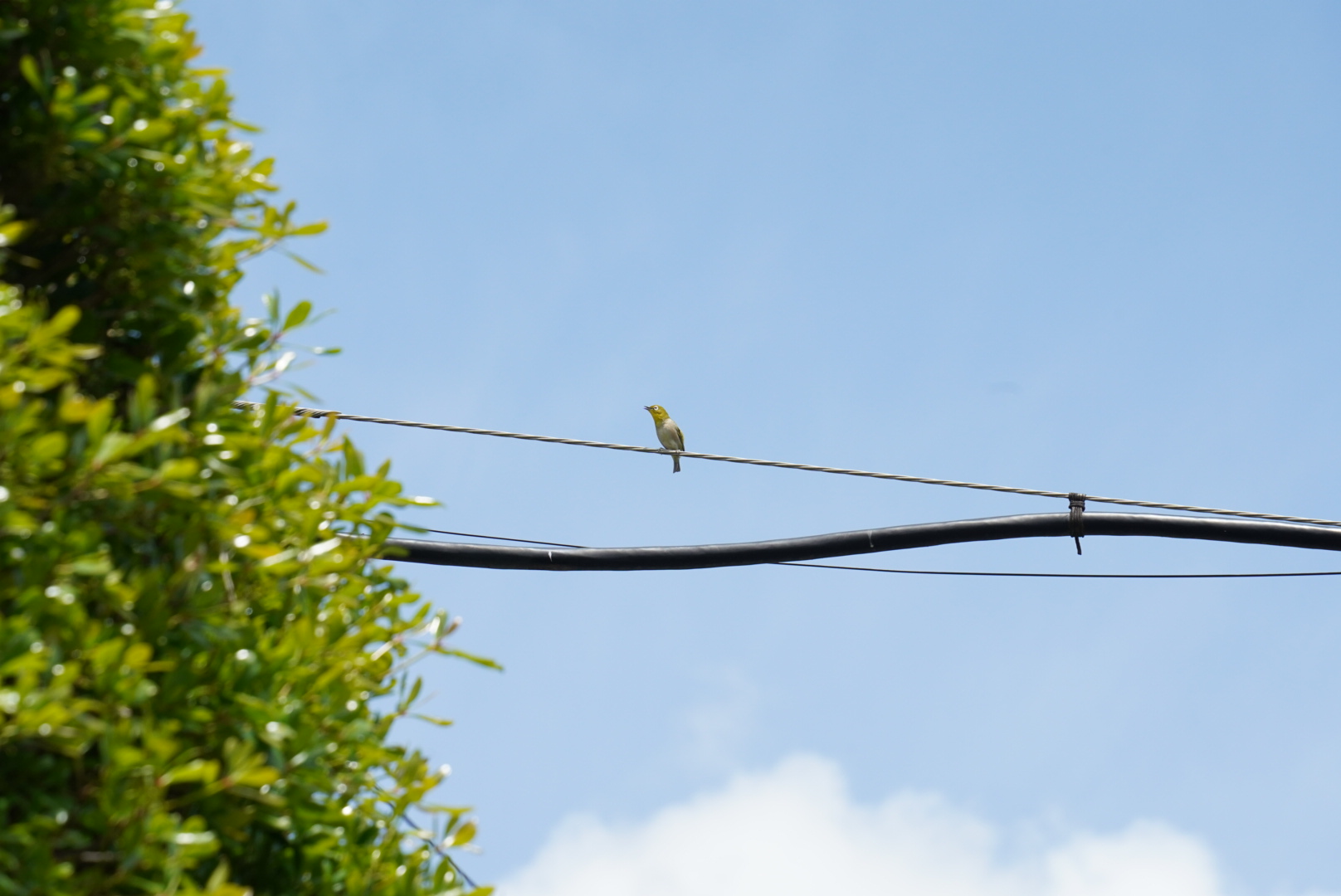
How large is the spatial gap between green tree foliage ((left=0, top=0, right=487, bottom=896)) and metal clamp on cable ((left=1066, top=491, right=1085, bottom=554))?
439cm

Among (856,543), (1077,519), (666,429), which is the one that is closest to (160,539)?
(856,543)

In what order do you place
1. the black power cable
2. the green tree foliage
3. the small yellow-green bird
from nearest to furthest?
the green tree foliage → the black power cable → the small yellow-green bird

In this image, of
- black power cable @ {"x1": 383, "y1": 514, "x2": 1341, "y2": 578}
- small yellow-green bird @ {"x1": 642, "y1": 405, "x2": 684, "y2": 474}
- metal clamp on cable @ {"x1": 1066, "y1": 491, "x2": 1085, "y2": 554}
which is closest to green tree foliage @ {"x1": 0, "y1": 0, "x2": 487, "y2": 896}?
black power cable @ {"x1": 383, "y1": 514, "x2": 1341, "y2": 578}

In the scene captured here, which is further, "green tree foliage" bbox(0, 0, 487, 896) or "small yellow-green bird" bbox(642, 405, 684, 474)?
"small yellow-green bird" bbox(642, 405, 684, 474)

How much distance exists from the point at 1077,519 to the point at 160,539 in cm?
531

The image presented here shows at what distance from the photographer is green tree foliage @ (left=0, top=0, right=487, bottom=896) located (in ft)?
9.02

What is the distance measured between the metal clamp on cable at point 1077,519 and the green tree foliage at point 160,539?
4.39m

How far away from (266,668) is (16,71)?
1.64 metres

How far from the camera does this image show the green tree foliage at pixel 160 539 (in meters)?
2.75

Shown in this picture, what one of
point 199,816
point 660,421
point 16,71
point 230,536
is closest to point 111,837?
point 199,816

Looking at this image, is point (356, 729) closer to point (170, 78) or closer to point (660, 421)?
point (170, 78)

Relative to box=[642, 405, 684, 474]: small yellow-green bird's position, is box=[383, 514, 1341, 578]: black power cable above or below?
below

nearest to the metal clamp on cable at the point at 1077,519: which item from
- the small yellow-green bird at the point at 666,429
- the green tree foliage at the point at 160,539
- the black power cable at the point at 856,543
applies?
the black power cable at the point at 856,543

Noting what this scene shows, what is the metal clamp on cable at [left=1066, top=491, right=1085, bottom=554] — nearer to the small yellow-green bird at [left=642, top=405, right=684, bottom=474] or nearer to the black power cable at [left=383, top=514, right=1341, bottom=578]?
the black power cable at [left=383, top=514, right=1341, bottom=578]
